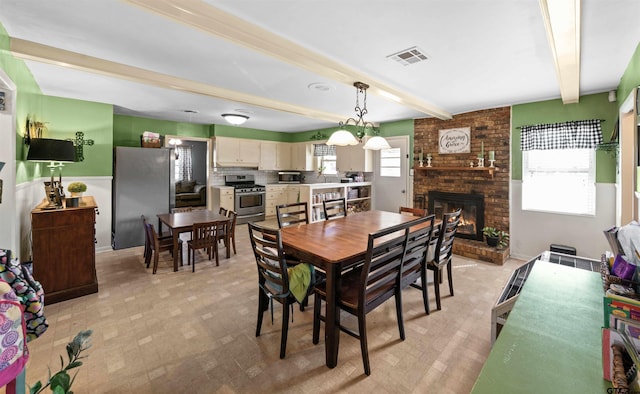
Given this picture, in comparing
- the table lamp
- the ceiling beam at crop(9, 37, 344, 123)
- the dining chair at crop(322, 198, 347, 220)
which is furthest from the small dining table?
the ceiling beam at crop(9, 37, 344, 123)

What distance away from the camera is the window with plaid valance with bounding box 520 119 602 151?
3.62 meters

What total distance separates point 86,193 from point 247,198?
304 centimetres

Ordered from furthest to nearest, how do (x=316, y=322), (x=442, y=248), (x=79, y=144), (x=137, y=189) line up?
(x=137, y=189) → (x=79, y=144) → (x=442, y=248) → (x=316, y=322)

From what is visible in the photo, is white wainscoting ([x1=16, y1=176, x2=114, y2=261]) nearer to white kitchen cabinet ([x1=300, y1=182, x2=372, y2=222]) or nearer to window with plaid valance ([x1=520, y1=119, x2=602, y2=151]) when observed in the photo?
white kitchen cabinet ([x1=300, y1=182, x2=372, y2=222])

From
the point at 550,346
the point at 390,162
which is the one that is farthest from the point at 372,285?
the point at 390,162

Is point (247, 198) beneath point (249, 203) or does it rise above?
above

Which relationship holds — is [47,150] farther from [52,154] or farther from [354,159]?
[354,159]

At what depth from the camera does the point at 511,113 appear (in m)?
4.30

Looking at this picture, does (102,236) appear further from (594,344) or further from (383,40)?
(594,344)

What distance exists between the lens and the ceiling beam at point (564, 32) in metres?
1.71

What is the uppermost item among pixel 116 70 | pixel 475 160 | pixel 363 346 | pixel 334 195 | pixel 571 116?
pixel 116 70

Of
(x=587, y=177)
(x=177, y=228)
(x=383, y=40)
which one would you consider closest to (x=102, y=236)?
(x=177, y=228)

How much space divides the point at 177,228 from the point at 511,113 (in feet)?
17.0

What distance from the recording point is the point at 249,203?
22.3ft
